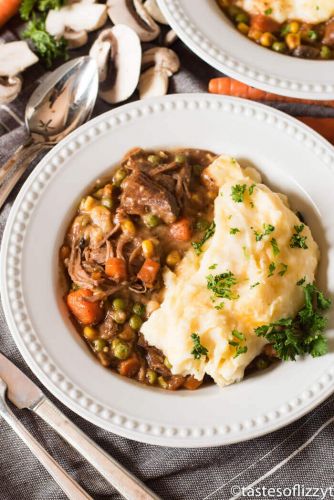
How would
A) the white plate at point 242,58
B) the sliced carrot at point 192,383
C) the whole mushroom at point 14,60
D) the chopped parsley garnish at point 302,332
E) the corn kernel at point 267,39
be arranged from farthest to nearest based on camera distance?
the whole mushroom at point 14,60
the corn kernel at point 267,39
the white plate at point 242,58
the sliced carrot at point 192,383
the chopped parsley garnish at point 302,332

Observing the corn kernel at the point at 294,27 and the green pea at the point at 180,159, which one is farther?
the corn kernel at the point at 294,27

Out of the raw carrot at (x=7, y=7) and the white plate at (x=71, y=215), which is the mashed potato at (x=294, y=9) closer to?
the white plate at (x=71, y=215)

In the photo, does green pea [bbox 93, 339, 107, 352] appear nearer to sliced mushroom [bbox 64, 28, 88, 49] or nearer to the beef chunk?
the beef chunk

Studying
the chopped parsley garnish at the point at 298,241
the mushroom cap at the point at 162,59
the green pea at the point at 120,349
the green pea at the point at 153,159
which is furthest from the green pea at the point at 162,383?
the mushroom cap at the point at 162,59

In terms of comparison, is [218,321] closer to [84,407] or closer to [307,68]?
[84,407]

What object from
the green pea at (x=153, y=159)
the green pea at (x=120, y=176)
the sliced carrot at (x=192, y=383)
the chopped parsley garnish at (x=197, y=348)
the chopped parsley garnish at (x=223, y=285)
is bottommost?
the sliced carrot at (x=192, y=383)

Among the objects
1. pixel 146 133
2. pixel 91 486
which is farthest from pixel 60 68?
pixel 91 486

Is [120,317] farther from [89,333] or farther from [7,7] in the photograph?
[7,7]
